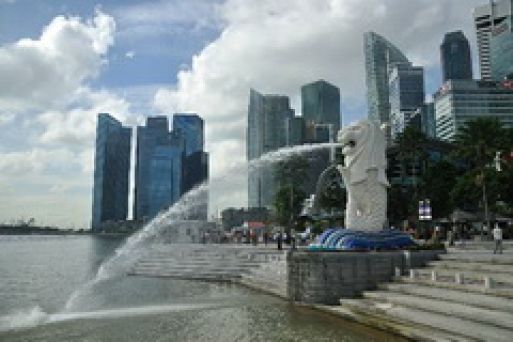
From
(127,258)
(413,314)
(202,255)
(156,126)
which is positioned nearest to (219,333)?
(413,314)

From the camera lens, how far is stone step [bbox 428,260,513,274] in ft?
58.6

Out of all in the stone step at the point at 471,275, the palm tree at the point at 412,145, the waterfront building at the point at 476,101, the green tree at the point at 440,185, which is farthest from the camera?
the waterfront building at the point at 476,101

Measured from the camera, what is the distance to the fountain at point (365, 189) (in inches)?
950

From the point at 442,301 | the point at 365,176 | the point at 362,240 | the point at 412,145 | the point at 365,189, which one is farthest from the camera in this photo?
the point at 412,145

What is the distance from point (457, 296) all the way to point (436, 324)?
6.74 ft

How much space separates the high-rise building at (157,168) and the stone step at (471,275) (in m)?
136

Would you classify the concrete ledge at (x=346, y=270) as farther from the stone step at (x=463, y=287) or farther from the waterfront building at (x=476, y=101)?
the waterfront building at (x=476, y=101)

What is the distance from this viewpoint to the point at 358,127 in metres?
25.8

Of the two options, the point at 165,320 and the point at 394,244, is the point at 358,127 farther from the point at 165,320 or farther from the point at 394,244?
the point at 165,320

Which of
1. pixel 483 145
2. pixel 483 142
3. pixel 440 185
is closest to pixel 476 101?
pixel 440 185

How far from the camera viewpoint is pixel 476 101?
154750mm

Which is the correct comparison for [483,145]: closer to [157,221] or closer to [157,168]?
[157,221]

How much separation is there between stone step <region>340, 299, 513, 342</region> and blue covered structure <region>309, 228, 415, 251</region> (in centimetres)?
452

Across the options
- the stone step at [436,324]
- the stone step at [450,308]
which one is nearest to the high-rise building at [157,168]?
the stone step at [450,308]
